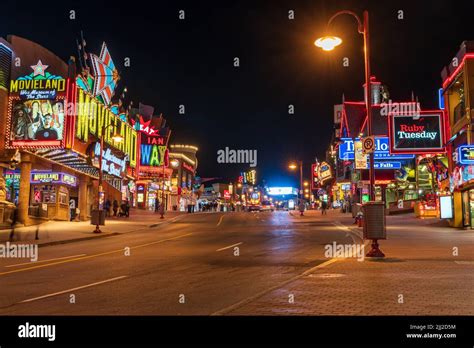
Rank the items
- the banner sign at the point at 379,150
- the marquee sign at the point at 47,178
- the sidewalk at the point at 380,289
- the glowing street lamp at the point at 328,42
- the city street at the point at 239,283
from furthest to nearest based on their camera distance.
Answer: the banner sign at the point at 379,150 → the marquee sign at the point at 47,178 → the glowing street lamp at the point at 328,42 → the city street at the point at 239,283 → the sidewalk at the point at 380,289

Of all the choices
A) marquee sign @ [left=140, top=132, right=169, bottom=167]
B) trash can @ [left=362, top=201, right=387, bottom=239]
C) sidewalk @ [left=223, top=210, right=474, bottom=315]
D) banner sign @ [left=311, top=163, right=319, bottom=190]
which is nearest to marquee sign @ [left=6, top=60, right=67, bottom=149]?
trash can @ [left=362, top=201, right=387, bottom=239]

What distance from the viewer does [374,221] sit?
14.4 meters

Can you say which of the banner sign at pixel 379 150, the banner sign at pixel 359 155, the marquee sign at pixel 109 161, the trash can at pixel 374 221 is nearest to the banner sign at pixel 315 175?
the banner sign at pixel 379 150

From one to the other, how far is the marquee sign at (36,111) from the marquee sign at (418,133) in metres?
22.6

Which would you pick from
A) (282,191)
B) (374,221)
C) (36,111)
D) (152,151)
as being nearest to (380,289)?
(374,221)

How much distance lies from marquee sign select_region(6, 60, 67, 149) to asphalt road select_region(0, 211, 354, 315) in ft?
40.7

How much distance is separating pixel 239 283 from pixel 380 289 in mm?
2818

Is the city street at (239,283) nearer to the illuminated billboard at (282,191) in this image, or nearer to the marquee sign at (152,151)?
the marquee sign at (152,151)

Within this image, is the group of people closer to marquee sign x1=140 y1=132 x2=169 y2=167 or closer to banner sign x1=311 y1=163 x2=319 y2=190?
marquee sign x1=140 y1=132 x2=169 y2=167

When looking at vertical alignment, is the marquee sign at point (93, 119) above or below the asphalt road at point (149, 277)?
above

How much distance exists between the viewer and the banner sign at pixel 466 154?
24922 mm

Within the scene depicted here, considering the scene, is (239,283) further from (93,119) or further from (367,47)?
(93,119)

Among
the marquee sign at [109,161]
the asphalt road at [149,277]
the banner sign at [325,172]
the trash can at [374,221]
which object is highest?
the banner sign at [325,172]
